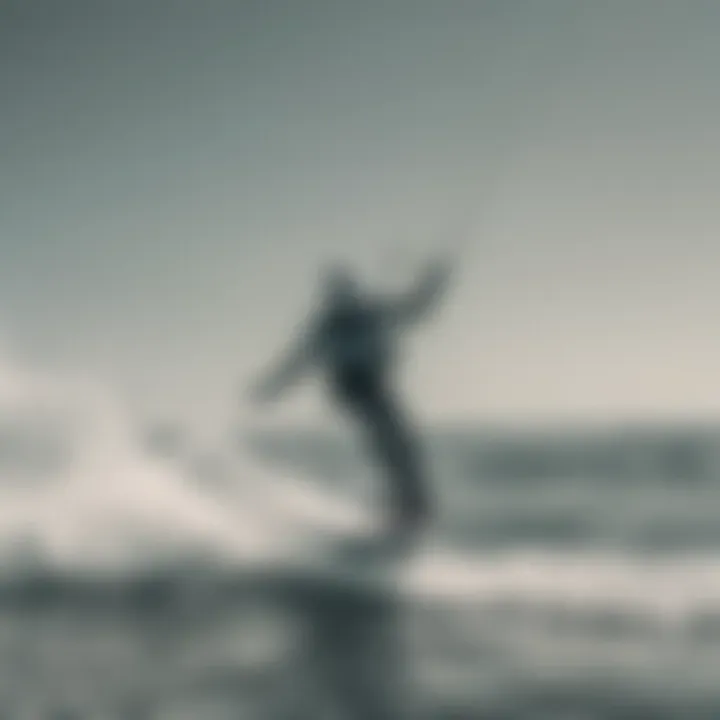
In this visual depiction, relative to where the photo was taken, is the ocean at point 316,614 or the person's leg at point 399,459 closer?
the ocean at point 316,614

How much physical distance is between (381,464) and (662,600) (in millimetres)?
2052

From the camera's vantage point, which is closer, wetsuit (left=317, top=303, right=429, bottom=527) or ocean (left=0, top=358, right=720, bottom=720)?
ocean (left=0, top=358, right=720, bottom=720)

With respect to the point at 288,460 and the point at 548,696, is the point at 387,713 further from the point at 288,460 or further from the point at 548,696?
the point at 288,460

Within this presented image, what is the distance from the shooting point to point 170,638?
13.1 feet

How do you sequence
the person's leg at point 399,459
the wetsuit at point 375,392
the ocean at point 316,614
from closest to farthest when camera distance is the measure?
the ocean at point 316,614 < the wetsuit at point 375,392 < the person's leg at point 399,459

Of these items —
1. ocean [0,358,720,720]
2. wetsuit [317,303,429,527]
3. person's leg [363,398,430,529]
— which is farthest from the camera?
person's leg [363,398,430,529]

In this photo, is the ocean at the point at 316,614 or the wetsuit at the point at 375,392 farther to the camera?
the wetsuit at the point at 375,392

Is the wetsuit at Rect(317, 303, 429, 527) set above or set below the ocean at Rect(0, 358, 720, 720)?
above

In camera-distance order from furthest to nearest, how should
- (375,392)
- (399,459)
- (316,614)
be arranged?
1. (399,459)
2. (375,392)
3. (316,614)

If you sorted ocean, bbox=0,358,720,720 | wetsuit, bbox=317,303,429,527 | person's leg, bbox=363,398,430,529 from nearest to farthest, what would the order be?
ocean, bbox=0,358,720,720 → wetsuit, bbox=317,303,429,527 → person's leg, bbox=363,398,430,529

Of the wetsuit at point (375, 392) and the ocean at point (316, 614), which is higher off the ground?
the wetsuit at point (375, 392)

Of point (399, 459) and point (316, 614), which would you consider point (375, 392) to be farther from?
point (316, 614)

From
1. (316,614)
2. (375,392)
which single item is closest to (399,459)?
(375,392)

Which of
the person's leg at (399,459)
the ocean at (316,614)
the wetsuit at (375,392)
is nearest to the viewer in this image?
the ocean at (316,614)
